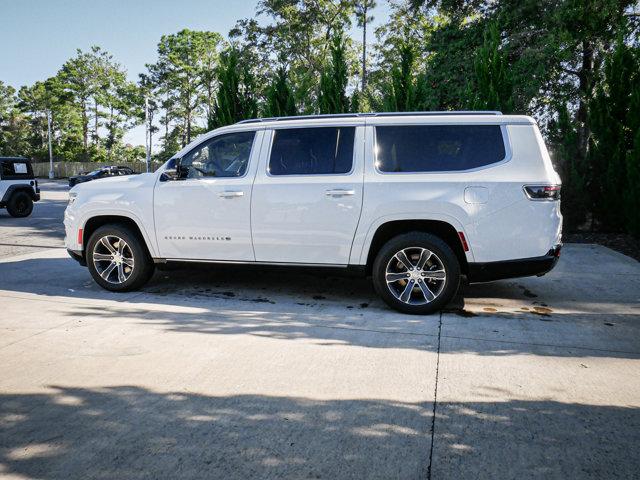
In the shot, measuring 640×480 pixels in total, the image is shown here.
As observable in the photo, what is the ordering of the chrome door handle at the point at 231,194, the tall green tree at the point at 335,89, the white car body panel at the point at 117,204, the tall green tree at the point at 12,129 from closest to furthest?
the chrome door handle at the point at 231,194 < the white car body panel at the point at 117,204 < the tall green tree at the point at 335,89 < the tall green tree at the point at 12,129

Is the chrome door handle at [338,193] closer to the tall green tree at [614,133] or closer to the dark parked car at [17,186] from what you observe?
the tall green tree at [614,133]

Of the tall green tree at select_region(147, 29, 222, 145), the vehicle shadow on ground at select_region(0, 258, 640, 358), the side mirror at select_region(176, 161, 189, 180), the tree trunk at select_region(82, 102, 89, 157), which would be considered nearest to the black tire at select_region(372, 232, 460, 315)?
the vehicle shadow on ground at select_region(0, 258, 640, 358)

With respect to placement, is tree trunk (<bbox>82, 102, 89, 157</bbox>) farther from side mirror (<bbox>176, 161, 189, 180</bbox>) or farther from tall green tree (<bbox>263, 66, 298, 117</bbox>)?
side mirror (<bbox>176, 161, 189, 180</bbox>)

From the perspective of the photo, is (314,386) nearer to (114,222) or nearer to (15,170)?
(114,222)

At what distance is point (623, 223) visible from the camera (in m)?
10.8

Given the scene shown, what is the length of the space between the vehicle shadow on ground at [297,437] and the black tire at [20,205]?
14.9 meters

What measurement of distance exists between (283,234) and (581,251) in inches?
241

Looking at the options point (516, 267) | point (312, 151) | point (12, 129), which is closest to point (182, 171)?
point (312, 151)

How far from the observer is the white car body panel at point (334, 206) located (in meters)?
5.16

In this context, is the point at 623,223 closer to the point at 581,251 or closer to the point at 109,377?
the point at 581,251

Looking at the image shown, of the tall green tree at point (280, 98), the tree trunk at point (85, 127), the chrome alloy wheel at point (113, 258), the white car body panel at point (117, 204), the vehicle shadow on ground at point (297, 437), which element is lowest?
the vehicle shadow on ground at point (297, 437)

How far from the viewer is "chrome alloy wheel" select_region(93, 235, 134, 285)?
21.0 ft

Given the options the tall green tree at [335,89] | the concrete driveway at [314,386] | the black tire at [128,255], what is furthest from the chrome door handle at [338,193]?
the tall green tree at [335,89]

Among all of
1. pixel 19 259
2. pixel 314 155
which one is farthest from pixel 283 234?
pixel 19 259
